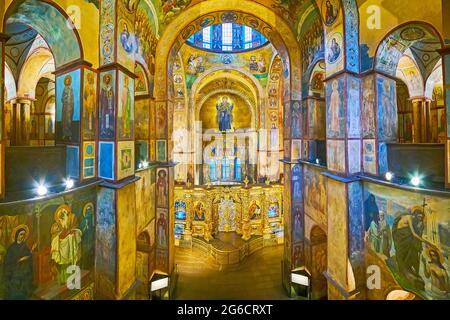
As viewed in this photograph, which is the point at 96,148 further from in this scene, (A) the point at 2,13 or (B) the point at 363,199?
(B) the point at 363,199

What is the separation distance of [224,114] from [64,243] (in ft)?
58.0

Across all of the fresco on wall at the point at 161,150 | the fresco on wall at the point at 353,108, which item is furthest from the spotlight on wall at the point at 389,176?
the fresco on wall at the point at 161,150

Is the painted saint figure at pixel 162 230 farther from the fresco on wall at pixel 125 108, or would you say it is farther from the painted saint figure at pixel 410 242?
the painted saint figure at pixel 410 242

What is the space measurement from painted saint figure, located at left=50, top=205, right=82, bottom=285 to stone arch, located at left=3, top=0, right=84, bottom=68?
148 inches

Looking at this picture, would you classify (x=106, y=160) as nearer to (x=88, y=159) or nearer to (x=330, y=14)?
(x=88, y=159)

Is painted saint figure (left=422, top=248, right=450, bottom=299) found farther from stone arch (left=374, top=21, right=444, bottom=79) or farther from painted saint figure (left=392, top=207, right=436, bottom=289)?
stone arch (left=374, top=21, right=444, bottom=79)

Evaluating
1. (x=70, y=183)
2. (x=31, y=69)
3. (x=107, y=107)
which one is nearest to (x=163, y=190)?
(x=107, y=107)

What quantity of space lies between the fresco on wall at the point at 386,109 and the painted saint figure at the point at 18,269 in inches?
327

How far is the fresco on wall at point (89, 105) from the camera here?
5.72 m

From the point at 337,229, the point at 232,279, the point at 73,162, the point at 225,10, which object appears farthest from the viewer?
the point at 232,279

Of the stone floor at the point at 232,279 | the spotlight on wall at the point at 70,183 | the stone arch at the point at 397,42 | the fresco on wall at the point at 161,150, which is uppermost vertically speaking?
→ the stone arch at the point at 397,42

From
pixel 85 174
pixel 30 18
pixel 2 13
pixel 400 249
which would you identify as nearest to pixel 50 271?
pixel 85 174

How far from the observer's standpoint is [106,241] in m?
5.87

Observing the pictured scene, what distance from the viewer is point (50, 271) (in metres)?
4.59
